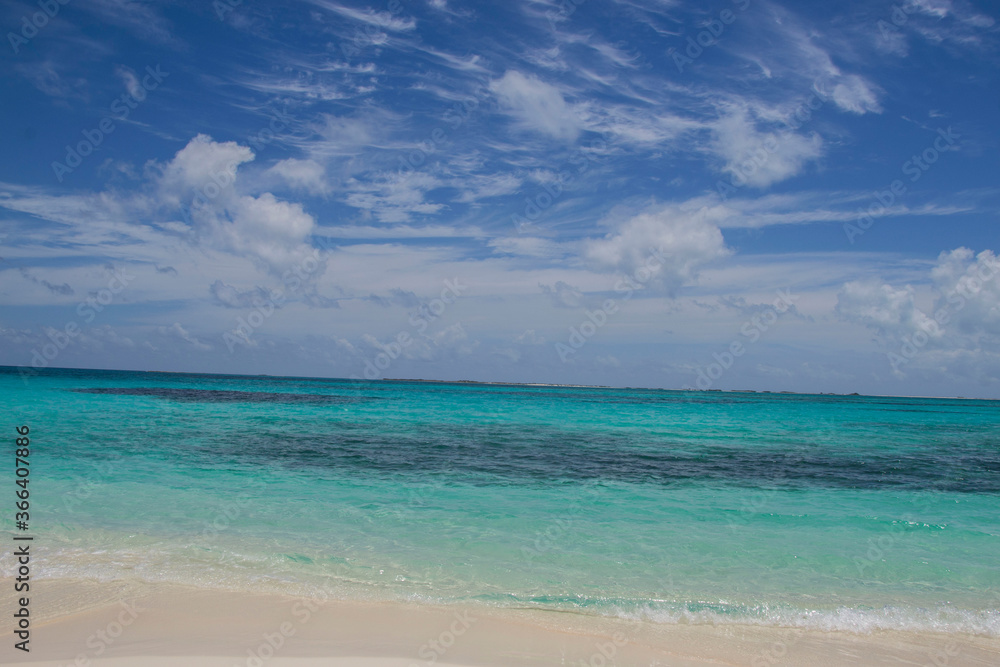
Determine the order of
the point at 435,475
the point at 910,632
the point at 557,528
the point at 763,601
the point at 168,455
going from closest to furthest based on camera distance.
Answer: the point at 910,632 → the point at 763,601 → the point at 557,528 → the point at 435,475 → the point at 168,455

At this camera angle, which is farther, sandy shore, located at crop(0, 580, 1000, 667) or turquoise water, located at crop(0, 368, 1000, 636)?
turquoise water, located at crop(0, 368, 1000, 636)

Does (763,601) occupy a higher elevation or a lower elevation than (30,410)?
higher

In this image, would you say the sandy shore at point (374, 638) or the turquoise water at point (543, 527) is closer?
the sandy shore at point (374, 638)

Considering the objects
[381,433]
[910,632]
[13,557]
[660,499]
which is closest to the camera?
[910,632]

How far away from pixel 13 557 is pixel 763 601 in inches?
371

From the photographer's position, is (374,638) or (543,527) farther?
(543,527)

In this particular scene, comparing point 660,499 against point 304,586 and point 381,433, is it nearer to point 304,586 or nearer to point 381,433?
point 304,586

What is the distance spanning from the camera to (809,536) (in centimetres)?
928

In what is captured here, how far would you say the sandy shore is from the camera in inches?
190

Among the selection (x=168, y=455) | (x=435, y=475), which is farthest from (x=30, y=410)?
(x=435, y=475)

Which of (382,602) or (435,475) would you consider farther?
(435,475)

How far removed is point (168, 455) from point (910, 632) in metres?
17.2

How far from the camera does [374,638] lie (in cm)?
527

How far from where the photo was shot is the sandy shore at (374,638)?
4820 millimetres
